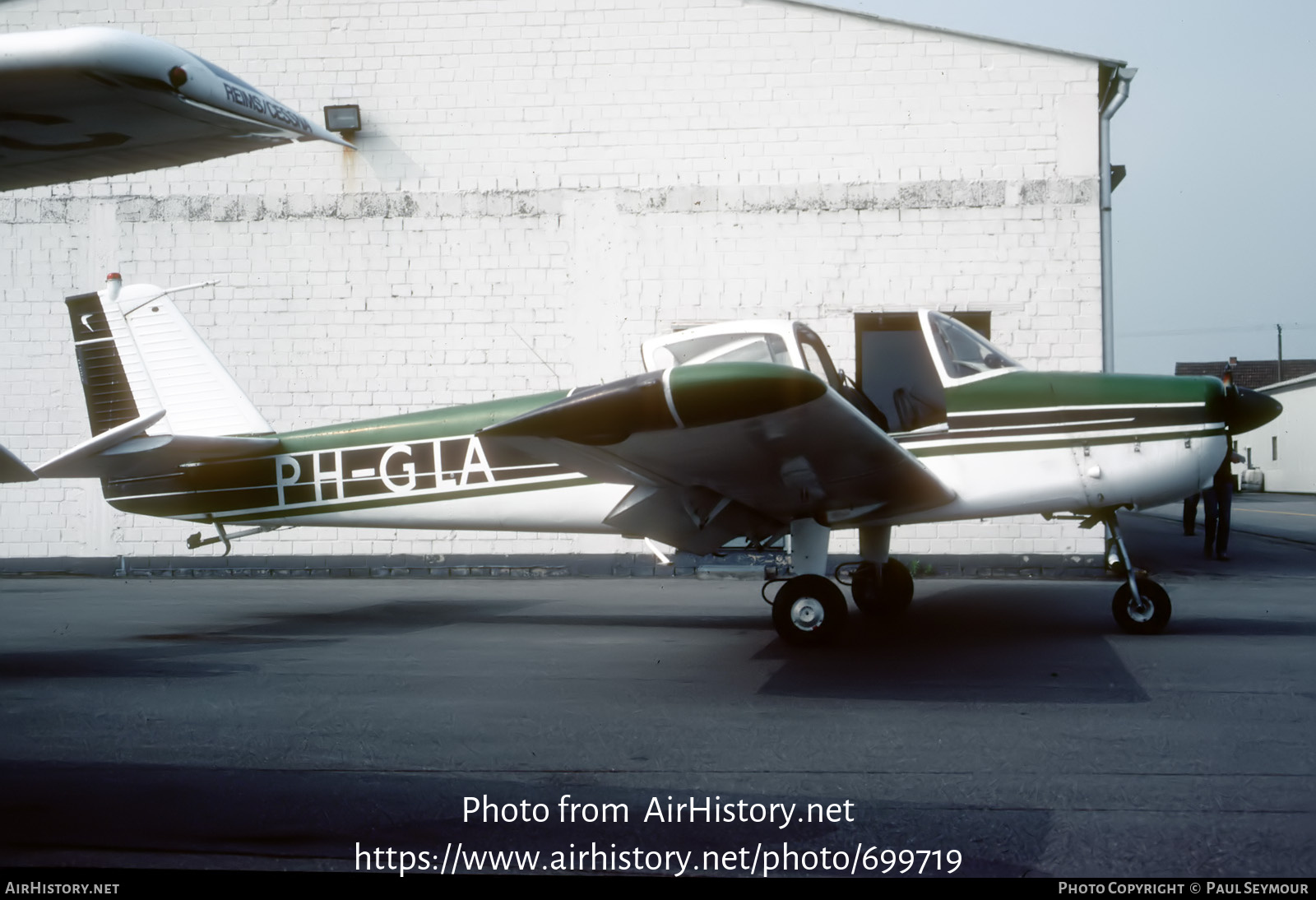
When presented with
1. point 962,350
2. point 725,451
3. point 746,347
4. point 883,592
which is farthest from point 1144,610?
point 725,451

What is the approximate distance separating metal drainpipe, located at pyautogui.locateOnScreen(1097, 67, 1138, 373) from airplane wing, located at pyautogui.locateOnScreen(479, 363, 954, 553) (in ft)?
19.5

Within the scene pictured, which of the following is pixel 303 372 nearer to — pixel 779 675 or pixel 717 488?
pixel 717 488

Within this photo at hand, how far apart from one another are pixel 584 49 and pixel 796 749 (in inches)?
371

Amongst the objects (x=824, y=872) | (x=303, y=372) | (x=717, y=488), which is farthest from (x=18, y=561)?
(x=824, y=872)

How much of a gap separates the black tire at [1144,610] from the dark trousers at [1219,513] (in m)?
5.91

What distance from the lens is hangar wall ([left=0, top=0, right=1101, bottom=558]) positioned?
35.9 feet

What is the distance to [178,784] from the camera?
3346mm

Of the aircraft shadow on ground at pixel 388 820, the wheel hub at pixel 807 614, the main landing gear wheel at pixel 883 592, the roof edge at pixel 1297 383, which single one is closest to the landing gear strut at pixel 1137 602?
the main landing gear wheel at pixel 883 592

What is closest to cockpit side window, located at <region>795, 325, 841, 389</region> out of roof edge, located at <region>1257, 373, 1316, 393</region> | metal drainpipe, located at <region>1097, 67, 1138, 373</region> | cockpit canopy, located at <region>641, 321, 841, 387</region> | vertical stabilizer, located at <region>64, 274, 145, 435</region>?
cockpit canopy, located at <region>641, 321, 841, 387</region>

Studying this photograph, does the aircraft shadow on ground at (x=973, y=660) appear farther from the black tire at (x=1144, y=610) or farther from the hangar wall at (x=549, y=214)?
the hangar wall at (x=549, y=214)

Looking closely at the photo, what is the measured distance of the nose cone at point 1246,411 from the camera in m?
5.96

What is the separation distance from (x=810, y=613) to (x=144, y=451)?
15.0 ft

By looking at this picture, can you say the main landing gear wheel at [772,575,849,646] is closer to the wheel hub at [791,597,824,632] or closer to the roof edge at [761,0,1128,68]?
the wheel hub at [791,597,824,632]

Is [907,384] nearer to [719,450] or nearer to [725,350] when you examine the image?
[725,350]
